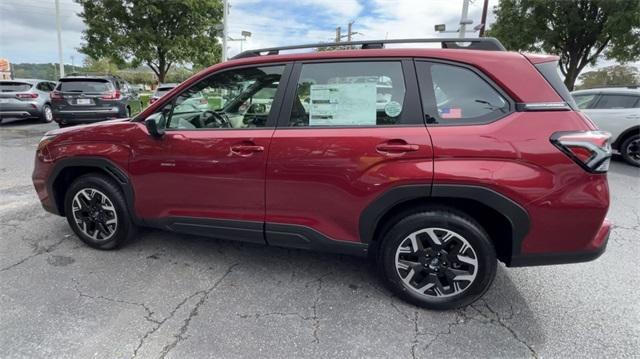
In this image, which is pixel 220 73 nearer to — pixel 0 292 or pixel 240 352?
pixel 240 352

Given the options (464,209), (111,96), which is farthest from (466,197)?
(111,96)

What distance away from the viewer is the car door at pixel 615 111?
7.62 m

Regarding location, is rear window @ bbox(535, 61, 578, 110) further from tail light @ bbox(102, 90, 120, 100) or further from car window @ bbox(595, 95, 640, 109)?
tail light @ bbox(102, 90, 120, 100)

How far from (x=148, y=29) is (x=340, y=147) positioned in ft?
64.6

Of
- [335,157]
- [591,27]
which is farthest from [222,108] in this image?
[591,27]

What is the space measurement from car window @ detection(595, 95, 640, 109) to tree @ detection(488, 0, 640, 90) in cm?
862

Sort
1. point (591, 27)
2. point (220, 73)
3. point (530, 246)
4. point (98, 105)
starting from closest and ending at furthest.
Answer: point (530, 246) < point (220, 73) < point (98, 105) < point (591, 27)

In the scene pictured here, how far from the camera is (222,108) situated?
10.4ft

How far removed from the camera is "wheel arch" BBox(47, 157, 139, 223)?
309 centimetres

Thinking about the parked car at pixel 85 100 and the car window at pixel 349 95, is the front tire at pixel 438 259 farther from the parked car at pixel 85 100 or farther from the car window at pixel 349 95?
the parked car at pixel 85 100

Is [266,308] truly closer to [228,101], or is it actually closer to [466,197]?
[466,197]

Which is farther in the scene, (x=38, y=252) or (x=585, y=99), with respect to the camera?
(x=585, y=99)

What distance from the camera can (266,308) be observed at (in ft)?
8.30

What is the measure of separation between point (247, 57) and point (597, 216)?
2.69m
